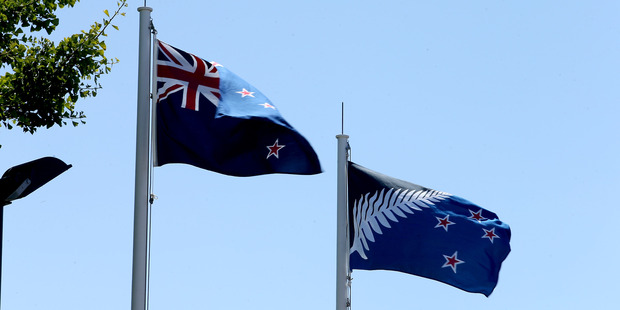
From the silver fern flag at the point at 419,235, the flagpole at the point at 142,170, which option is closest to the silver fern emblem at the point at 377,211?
the silver fern flag at the point at 419,235

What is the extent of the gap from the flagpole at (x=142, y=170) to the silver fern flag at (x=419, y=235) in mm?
4696

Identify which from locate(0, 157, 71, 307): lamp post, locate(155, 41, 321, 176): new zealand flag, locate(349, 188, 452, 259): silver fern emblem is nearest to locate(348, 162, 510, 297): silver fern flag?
locate(349, 188, 452, 259): silver fern emblem

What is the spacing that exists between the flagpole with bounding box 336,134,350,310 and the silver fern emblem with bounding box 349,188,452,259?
0.15 m

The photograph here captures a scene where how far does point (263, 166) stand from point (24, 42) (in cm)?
427

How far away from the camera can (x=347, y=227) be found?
1493 centimetres

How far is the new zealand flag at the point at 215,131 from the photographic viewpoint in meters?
11.4

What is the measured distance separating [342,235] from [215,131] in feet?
13.1

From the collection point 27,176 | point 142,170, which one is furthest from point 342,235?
point 27,176

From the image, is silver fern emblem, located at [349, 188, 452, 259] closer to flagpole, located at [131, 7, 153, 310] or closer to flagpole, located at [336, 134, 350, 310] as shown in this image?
flagpole, located at [336, 134, 350, 310]

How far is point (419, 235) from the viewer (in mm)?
14930

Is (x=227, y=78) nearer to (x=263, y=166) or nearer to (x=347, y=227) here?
(x=263, y=166)

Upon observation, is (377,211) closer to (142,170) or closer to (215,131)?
(215,131)

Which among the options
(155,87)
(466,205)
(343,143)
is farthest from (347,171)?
(155,87)

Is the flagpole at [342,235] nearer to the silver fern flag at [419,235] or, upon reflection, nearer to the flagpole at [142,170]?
the silver fern flag at [419,235]
